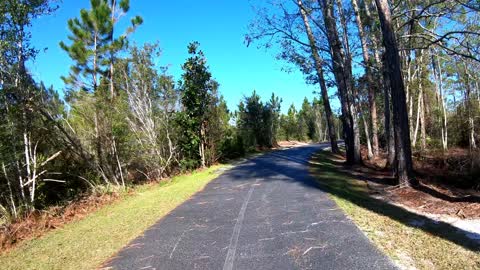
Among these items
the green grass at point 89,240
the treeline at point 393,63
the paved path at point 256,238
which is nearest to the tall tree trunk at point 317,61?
the treeline at point 393,63

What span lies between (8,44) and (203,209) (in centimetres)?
684

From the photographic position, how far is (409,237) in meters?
5.59

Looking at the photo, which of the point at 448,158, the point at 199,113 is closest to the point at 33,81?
the point at 199,113

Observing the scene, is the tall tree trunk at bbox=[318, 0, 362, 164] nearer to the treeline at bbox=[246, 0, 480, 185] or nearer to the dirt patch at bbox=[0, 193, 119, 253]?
the treeline at bbox=[246, 0, 480, 185]

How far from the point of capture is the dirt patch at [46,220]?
8.28 meters

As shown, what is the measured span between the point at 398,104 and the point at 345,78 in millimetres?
6505

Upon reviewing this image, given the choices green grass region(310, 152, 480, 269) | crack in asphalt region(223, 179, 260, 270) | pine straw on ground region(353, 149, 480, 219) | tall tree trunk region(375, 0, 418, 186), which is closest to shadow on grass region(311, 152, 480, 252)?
green grass region(310, 152, 480, 269)

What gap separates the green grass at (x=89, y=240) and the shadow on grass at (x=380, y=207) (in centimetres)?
440

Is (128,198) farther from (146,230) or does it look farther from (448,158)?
(448,158)

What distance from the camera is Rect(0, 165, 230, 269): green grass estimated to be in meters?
5.87

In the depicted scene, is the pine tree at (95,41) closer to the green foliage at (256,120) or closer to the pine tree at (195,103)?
the pine tree at (195,103)

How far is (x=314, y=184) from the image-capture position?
11.2 meters

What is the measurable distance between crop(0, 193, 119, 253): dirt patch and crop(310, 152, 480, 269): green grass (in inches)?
273

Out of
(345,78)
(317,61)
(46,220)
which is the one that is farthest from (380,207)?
(317,61)
